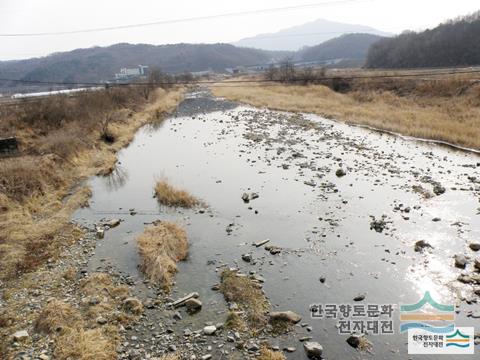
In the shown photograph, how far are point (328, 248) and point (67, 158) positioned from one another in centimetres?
A: 1743

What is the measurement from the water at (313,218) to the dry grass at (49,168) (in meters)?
1.31

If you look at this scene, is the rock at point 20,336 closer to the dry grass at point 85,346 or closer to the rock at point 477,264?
the dry grass at point 85,346

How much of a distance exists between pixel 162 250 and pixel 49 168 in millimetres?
11511

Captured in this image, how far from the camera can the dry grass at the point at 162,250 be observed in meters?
9.98

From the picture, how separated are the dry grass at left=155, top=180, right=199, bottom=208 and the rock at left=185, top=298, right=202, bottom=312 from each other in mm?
7083

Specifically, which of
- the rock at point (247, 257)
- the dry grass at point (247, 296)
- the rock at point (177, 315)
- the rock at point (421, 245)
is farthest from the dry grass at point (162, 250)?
the rock at point (421, 245)

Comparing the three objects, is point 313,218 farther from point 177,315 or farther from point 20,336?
point 20,336

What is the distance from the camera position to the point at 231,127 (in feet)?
111

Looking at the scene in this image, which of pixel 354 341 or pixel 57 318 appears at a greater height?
pixel 57 318

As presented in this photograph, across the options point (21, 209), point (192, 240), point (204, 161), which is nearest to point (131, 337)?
point (192, 240)

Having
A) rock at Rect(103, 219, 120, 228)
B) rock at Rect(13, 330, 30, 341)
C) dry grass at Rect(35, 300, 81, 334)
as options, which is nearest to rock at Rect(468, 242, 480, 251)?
dry grass at Rect(35, 300, 81, 334)

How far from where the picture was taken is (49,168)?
18.9 m

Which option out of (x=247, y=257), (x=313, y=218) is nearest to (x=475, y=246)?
(x=313, y=218)

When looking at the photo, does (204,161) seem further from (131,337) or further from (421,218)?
(131,337)
